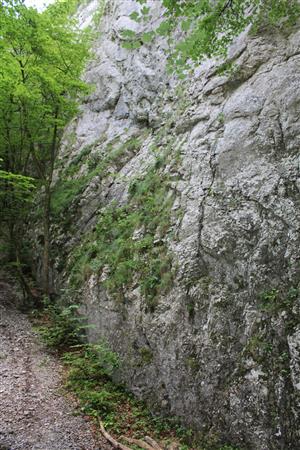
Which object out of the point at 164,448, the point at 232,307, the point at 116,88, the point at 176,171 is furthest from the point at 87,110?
the point at 164,448

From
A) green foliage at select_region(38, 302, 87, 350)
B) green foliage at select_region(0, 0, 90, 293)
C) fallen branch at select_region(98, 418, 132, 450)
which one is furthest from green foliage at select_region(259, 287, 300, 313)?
green foliage at select_region(0, 0, 90, 293)

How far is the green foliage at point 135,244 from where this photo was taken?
26.7ft

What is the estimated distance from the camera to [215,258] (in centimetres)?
693

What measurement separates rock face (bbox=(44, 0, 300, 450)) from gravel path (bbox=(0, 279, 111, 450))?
141 centimetres

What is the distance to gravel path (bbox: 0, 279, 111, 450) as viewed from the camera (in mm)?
5895

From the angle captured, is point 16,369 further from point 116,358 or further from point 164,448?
point 164,448

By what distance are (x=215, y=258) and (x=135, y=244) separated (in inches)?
111

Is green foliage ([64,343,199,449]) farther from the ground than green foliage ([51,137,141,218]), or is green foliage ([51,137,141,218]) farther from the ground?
green foliage ([51,137,141,218])

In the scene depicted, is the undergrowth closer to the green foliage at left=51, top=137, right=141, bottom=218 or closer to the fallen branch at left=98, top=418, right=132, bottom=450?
the fallen branch at left=98, top=418, right=132, bottom=450

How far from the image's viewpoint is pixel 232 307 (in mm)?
6312

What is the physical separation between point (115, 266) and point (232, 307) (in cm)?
398

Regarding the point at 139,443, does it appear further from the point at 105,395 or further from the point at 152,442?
the point at 105,395

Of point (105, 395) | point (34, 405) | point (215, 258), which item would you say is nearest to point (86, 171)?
point (215, 258)

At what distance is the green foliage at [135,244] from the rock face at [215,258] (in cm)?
4
